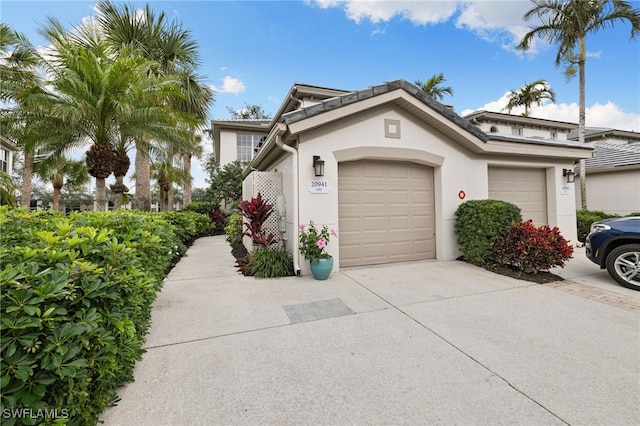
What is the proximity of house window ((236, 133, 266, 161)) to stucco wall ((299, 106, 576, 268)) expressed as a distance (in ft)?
41.2

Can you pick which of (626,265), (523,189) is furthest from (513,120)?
(626,265)

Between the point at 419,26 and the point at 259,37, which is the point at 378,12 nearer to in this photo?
the point at 419,26

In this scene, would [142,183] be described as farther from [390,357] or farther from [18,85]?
[390,357]

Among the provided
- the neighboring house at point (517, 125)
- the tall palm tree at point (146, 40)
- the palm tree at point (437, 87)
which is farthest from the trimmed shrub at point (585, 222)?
the tall palm tree at point (146, 40)

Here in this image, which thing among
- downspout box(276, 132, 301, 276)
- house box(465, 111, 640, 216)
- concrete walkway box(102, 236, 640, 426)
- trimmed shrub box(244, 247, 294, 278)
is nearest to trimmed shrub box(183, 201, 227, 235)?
trimmed shrub box(244, 247, 294, 278)

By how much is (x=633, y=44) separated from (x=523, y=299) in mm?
14442

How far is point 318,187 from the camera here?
5551mm

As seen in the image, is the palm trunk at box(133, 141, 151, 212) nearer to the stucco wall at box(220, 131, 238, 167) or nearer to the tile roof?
the stucco wall at box(220, 131, 238, 167)

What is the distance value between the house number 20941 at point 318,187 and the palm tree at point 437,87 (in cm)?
976

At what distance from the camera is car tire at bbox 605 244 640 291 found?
451 centimetres

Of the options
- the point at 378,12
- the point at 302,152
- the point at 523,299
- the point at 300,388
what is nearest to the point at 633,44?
the point at 378,12

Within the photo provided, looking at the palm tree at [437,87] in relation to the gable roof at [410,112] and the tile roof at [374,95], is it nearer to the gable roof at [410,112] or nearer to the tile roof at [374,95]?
the gable roof at [410,112]

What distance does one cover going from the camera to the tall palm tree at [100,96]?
6410 millimetres

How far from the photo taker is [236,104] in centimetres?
2892
